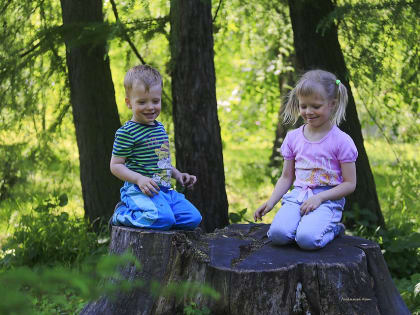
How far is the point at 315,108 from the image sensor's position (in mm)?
3570

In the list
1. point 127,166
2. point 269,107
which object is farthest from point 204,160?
point 269,107

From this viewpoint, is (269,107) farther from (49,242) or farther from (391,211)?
(49,242)

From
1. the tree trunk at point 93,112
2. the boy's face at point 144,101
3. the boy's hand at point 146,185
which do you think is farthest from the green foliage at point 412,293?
the tree trunk at point 93,112

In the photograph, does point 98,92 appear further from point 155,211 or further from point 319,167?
point 319,167

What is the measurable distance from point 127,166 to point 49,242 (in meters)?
2.19

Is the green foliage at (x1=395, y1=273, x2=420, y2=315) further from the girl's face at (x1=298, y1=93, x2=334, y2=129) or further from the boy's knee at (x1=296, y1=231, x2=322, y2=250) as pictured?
the girl's face at (x1=298, y1=93, x2=334, y2=129)

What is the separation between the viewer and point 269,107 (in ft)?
32.4

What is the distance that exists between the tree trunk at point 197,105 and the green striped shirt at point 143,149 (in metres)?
1.14

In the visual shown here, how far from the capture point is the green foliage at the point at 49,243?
5.22 m

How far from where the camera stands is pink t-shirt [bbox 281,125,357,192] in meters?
3.56

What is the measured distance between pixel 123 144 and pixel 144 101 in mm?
307

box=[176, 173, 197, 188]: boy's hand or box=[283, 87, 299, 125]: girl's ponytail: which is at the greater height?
box=[283, 87, 299, 125]: girl's ponytail

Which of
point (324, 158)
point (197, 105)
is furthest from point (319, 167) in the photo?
point (197, 105)

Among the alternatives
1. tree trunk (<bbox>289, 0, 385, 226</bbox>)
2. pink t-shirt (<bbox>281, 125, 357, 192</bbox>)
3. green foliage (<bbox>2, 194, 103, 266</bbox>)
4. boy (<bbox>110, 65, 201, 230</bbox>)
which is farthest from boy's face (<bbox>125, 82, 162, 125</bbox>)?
tree trunk (<bbox>289, 0, 385, 226</bbox>)
